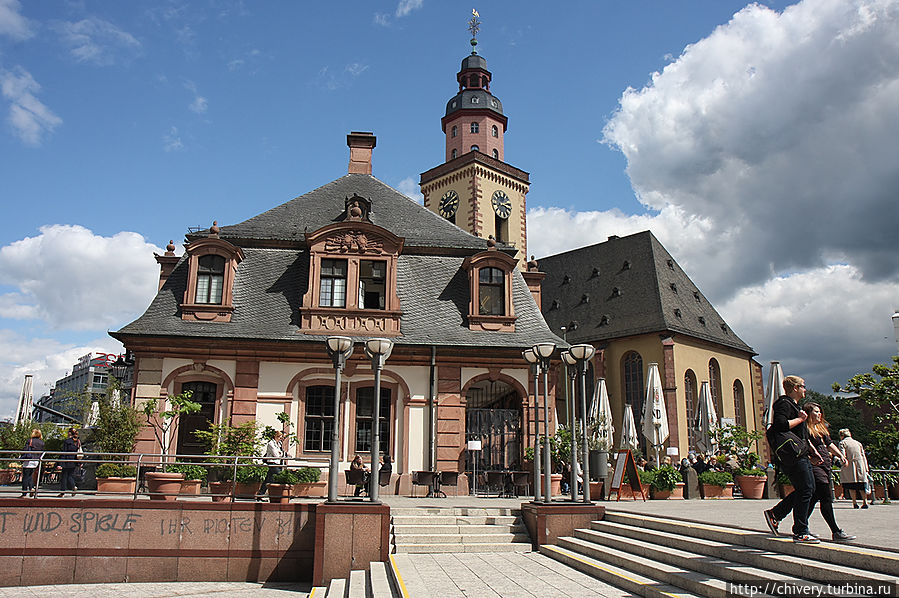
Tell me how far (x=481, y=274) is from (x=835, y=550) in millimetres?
16914

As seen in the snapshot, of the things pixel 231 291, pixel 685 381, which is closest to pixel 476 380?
pixel 231 291

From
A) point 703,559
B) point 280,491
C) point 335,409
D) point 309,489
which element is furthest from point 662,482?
point 703,559

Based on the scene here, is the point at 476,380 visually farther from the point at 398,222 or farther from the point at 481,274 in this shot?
the point at 398,222

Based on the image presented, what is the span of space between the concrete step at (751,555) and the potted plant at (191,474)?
29.8 ft

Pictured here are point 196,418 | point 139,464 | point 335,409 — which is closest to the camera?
point 335,409

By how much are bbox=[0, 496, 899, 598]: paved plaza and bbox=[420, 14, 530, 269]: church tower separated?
40.8 meters

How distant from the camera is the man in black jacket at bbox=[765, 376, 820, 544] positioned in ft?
27.3

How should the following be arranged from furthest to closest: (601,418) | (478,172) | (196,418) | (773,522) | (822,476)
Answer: (478,172)
(601,418)
(196,418)
(773,522)
(822,476)

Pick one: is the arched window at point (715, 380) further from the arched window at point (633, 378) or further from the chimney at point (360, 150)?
the chimney at point (360, 150)

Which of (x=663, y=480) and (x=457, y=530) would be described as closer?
(x=457, y=530)

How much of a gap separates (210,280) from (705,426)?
71.5 ft

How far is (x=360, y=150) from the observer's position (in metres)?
29.0

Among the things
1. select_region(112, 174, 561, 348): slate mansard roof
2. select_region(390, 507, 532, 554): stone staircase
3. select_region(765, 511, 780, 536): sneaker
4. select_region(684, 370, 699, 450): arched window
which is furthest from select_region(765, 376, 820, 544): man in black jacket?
select_region(684, 370, 699, 450): arched window

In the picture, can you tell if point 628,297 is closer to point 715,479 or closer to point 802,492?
point 715,479
